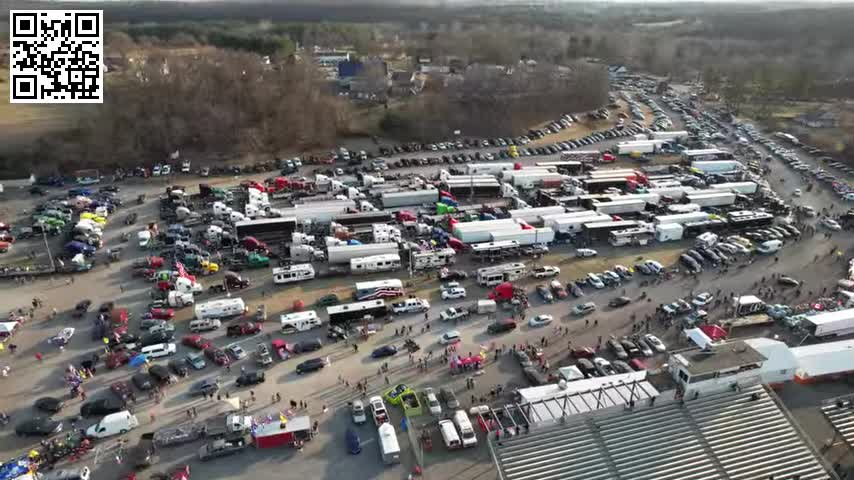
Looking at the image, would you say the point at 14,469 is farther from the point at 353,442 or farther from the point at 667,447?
the point at 667,447

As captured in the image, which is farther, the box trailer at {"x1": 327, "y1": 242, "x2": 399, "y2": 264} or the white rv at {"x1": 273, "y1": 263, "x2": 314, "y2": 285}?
the box trailer at {"x1": 327, "y1": 242, "x2": 399, "y2": 264}

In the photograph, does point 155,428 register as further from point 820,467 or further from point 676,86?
point 676,86

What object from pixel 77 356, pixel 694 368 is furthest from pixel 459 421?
pixel 77 356

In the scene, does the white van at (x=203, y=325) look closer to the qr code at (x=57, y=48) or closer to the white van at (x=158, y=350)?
the white van at (x=158, y=350)

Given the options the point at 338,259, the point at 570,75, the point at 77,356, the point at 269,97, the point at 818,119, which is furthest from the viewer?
the point at 570,75

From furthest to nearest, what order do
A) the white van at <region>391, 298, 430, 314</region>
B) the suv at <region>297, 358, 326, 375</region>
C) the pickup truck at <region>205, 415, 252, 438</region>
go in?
1. the white van at <region>391, 298, 430, 314</region>
2. the suv at <region>297, 358, 326, 375</region>
3. the pickup truck at <region>205, 415, 252, 438</region>

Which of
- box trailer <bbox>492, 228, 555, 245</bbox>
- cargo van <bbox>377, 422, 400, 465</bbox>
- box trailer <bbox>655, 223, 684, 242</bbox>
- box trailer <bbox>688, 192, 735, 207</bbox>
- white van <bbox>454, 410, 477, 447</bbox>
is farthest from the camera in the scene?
box trailer <bbox>688, 192, 735, 207</bbox>

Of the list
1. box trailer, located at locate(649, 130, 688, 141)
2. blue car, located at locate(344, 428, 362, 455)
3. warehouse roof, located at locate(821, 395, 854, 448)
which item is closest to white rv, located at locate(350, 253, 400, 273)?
blue car, located at locate(344, 428, 362, 455)

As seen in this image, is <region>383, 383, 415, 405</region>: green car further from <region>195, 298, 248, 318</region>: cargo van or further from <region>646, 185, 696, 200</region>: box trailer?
<region>646, 185, 696, 200</region>: box trailer
